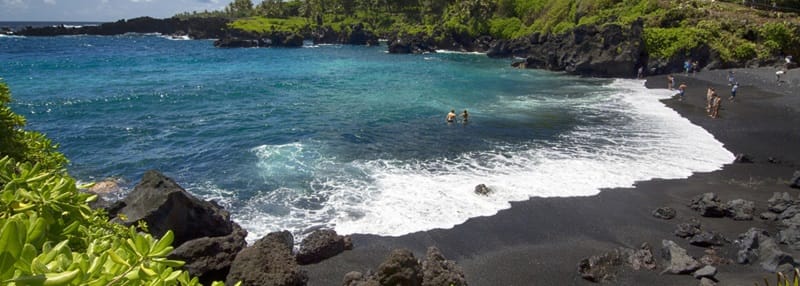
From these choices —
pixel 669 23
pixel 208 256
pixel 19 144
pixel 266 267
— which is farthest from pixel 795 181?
pixel 669 23

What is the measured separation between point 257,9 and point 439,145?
175295 millimetres

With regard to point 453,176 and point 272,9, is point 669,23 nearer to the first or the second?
point 453,176

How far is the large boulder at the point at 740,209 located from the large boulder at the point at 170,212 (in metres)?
Result: 18.5

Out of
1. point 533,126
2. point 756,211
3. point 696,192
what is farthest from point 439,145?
A: point 756,211

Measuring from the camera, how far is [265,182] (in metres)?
23.0

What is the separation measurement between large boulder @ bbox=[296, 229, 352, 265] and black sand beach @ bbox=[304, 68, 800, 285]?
0.23 m

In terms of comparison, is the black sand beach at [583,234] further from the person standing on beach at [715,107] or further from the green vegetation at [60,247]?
the green vegetation at [60,247]

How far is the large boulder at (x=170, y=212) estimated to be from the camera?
1528 centimetres

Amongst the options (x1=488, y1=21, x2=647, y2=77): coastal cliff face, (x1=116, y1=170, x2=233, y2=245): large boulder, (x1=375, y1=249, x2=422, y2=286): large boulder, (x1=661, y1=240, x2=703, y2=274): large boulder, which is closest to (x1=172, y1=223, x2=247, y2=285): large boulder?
(x1=116, y1=170, x2=233, y2=245): large boulder

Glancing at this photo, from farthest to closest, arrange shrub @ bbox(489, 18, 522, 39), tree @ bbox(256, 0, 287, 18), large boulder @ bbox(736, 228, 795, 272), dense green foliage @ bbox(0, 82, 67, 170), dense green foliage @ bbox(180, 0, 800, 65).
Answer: tree @ bbox(256, 0, 287, 18) < shrub @ bbox(489, 18, 522, 39) < dense green foliage @ bbox(180, 0, 800, 65) < large boulder @ bbox(736, 228, 795, 272) < dense green foliage @ bbox(0, 82, 67, 170)

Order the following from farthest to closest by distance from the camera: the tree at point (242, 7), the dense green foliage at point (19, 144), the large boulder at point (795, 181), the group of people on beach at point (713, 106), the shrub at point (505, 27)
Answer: the tree at point (242, 7)
the shrub at point (505, 27)
the group of people on beach at point (713, 106)
the large boulder at point (795, 181)
the dense green foliage at point (19, 144)

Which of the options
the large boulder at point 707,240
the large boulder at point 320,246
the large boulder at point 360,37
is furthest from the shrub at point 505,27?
the large boulder at point 320,246

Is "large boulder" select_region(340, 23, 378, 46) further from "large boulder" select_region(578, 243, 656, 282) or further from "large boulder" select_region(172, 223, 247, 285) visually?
"large boulder" select_region(578, 243, 656, 282)

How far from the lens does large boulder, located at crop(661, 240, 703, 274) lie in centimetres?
1423
